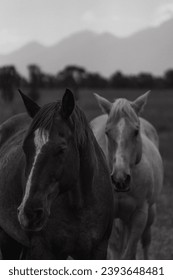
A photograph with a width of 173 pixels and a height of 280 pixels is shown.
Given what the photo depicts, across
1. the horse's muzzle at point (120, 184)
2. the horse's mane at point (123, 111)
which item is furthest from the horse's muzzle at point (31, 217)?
the horse's mane at point (123, 111)

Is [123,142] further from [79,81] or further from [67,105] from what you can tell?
[79,81]

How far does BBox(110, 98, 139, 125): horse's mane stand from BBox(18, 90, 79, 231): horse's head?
5.78 ft

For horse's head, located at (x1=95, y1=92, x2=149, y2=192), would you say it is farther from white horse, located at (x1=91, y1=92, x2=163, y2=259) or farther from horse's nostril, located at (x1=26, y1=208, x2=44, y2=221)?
horse's nostril, located at (x1=26, y1=208, x2=44, y2=221)

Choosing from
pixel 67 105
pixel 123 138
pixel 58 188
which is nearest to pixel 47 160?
pixel 58 188

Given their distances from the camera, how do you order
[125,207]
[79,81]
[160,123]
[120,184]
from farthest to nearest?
1. [160,123]
2. [79,81]
3. [125,207]
4. [120,184]

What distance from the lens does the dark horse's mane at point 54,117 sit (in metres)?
3.53

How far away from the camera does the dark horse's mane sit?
353 cm

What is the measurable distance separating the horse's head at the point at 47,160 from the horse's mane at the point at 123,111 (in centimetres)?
176

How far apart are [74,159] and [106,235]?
803mm

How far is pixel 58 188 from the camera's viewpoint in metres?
3.55

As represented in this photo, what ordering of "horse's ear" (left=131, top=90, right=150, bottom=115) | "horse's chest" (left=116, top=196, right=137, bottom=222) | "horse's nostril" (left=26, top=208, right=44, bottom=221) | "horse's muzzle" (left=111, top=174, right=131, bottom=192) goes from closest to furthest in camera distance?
1. "horse's nostril" (left=26, top=208, right=44, bottom=221)
2. "horse's muzzle" (left=111, top=174, right=131, bottom=192)
3. "horse's chest" (left=116, top=196, right=137, bottom=222)
4. "horse's ear" (left=131, top=90, right=150, bottom=115)

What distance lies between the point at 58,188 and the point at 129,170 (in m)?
1.74

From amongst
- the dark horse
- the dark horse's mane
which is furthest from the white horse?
the dark horse's mane
